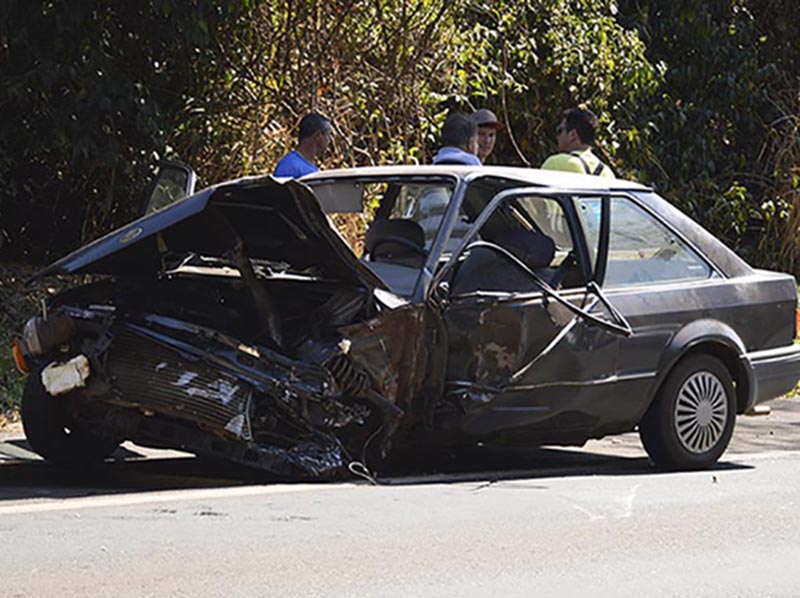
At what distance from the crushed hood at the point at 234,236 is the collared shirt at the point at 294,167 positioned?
221cm

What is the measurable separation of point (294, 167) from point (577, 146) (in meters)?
1.89

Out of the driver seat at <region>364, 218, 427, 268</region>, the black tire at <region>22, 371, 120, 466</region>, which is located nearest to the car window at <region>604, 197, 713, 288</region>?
the driver seat at <region>364, 218, 427, 268</region>

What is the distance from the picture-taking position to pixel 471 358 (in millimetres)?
8820

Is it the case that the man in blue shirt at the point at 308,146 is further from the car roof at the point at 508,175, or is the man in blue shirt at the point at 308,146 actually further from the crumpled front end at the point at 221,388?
the crumpled front end at the point at 221,388

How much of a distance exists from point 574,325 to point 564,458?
4.40ft

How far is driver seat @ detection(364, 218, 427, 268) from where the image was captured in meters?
9.33

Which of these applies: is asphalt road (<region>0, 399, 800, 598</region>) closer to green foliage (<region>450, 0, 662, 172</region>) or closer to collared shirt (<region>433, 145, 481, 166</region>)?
collared shirt (<region>433, 145, 481, 166</region>)

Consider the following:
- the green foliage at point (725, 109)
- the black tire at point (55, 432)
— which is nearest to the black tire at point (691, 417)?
the black tire at point (55, 432)

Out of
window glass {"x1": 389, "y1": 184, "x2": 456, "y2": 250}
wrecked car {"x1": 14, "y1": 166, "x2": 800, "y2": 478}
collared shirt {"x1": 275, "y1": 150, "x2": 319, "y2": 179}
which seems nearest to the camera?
wrecked car {"x1": 14, "y1": 166, "x2": 800, "y2": 478}

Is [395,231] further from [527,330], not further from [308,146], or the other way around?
[308,146]

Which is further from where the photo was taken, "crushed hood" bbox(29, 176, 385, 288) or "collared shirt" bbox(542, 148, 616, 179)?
"collared shirt" bbox(542, 148, 616, 179)

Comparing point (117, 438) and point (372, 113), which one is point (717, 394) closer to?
point (117, 438)

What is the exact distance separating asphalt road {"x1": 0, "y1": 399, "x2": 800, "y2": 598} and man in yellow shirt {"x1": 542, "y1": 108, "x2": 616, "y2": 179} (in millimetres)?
2238

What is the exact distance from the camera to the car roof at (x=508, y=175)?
30.5 ft
